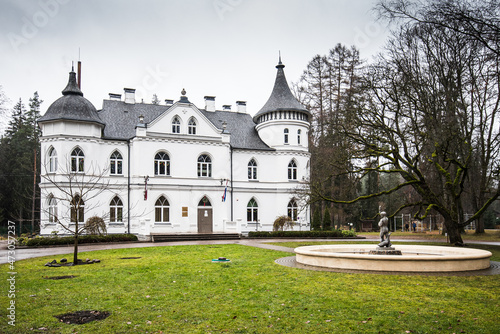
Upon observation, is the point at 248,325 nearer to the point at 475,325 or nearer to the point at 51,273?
the point at 475,325

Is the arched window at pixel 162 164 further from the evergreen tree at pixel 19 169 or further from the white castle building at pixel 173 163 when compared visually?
the evergreen tree at pixel 19 169

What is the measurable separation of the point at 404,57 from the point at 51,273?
21.5 metres

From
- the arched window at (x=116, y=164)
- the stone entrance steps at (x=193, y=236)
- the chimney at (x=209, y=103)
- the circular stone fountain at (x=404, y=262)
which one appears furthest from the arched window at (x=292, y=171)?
the circular stone fountain at (x=404, y=262)

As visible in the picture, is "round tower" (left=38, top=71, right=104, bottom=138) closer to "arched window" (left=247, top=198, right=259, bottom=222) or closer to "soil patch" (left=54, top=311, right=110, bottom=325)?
"arched window" (left=247, top=198, right=259, bottom=222)

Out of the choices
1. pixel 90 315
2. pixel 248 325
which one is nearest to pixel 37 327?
pixel 90 315

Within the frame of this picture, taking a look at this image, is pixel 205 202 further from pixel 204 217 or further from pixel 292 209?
pixel 292 209

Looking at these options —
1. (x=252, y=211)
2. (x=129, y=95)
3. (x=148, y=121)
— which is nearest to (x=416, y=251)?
(x=252, y=211)

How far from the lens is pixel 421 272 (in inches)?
475

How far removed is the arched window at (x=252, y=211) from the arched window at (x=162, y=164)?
24.9 feet

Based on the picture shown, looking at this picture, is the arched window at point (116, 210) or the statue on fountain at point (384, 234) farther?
the arched window at point (116, 210)

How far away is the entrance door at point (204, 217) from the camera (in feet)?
103

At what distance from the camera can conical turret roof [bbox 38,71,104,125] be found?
28.5m

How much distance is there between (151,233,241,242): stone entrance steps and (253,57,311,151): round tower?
961cm

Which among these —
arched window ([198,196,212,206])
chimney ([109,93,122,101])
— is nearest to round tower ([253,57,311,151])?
arched window ([198,196,212,206])
